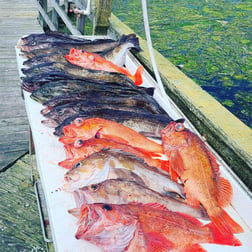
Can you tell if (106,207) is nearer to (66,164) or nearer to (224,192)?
(66,164)

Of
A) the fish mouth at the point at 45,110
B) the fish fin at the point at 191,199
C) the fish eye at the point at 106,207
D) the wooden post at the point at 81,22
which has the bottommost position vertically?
the wooden post at the point at 81,22

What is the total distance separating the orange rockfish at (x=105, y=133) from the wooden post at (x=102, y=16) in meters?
2.29

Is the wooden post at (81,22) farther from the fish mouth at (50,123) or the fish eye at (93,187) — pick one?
the fish eye at (93,187)

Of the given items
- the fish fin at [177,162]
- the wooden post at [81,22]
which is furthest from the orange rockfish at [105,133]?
the wooden post at [81,22]

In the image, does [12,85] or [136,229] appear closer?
[136,229]

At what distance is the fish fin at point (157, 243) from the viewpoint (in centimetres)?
133

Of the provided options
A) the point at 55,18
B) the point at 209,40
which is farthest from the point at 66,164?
the point at 209,40

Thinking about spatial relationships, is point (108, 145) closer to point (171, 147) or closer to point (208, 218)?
point (171, 147)

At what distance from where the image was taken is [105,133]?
80.0 inches

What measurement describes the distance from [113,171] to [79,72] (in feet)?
4.22

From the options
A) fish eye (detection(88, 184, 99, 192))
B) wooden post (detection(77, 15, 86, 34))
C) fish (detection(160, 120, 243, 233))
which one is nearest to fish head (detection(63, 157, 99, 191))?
fish eye (detection(88, 184, 99, 192))

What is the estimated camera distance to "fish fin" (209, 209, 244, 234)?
5.19 ft

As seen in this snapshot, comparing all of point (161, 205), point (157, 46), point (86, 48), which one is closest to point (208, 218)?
point (161, 205)

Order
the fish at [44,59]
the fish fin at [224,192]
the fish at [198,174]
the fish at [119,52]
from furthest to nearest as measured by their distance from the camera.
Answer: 1. the fish at [119,52]
2. the fish at [44,59]
3. the fish fin at [224,192]
4. the fish at [198,174]
